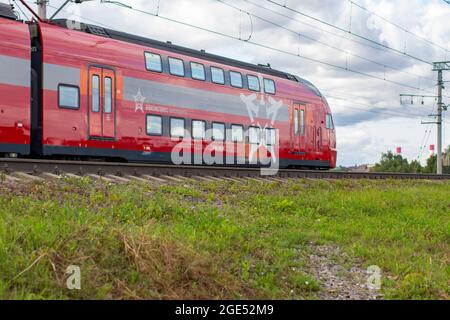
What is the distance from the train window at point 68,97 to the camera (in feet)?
45.2

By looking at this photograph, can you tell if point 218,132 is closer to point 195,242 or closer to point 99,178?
point 99,178

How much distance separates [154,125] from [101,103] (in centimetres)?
211

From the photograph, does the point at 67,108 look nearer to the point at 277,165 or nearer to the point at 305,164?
the point at 277,165

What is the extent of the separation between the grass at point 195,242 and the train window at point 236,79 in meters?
8.64

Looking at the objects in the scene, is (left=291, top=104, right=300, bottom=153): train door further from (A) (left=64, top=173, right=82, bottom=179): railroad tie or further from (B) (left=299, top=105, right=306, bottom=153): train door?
(A) (left=64, top=173, right=82, bottom=179): railroad tie

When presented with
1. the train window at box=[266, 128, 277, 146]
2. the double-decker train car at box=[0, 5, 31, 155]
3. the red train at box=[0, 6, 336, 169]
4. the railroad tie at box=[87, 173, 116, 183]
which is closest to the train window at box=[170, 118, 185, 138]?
the red train at box=[0, 6, 336, 169]

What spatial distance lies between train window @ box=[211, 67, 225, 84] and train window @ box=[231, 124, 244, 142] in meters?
1.72

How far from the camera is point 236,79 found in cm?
1956

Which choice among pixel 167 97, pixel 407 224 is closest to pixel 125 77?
pixel 167 97

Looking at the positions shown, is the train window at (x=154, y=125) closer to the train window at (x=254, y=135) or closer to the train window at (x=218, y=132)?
the train window at (x=218, y=132)

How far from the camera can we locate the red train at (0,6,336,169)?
514 inches

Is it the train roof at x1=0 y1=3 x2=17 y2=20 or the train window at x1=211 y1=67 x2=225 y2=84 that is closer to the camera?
the train roof at x1=0 y1=3 x2=17 y2=20

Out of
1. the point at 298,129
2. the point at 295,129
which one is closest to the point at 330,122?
the point at 298,129

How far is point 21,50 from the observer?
1291 cm
